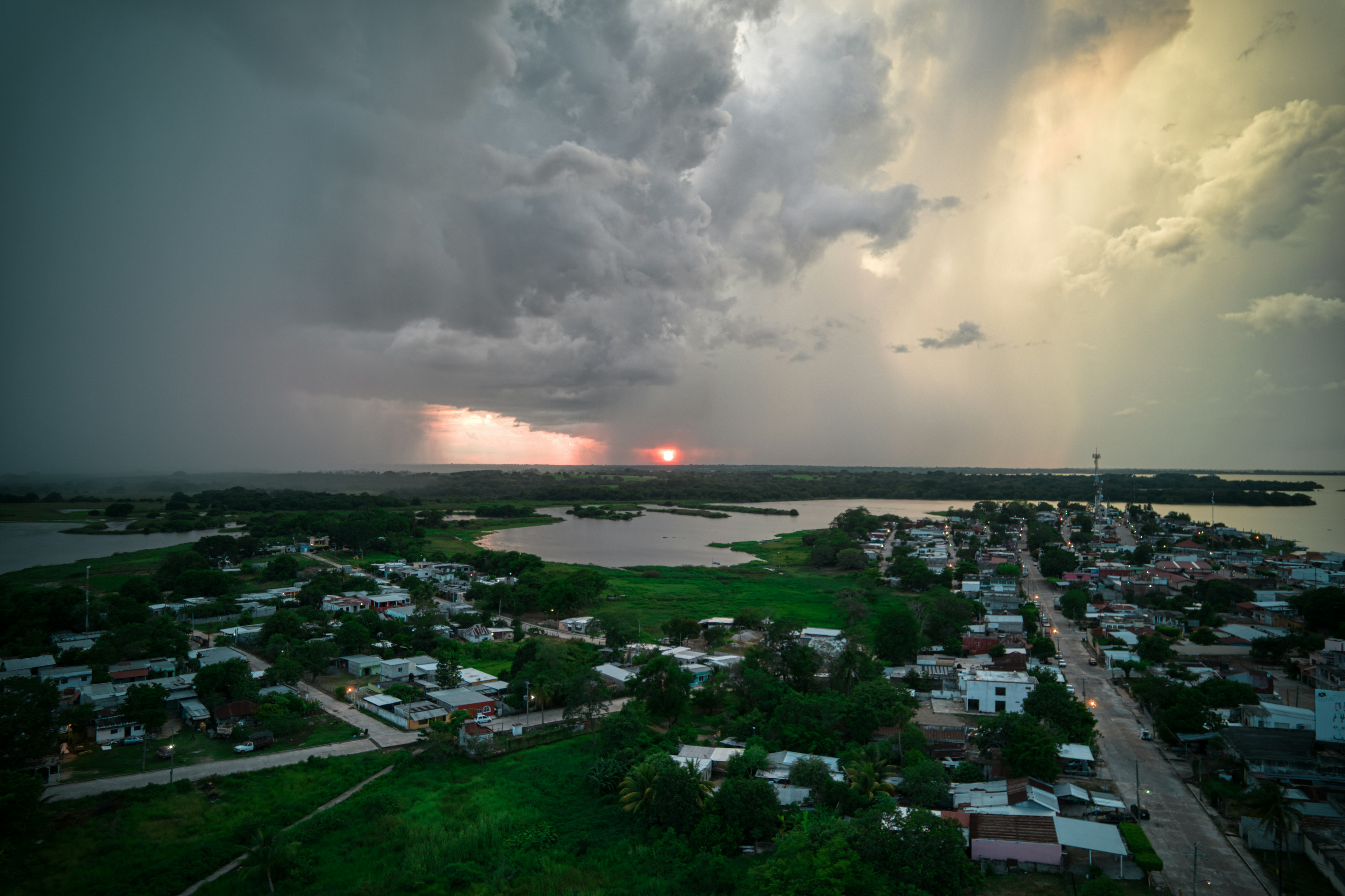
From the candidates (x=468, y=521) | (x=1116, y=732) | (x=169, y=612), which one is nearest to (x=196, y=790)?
(x=169, y=612)

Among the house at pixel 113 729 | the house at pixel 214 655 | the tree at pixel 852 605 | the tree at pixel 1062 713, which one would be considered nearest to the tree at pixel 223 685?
the house at pixel 113 729

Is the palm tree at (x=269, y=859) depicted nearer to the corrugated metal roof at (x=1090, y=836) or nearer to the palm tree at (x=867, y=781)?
the palm tree at (x=867, y=781)

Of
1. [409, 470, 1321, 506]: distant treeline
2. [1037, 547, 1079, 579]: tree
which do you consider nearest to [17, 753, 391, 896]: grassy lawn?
[1037, 547, 1079, 579]: tree

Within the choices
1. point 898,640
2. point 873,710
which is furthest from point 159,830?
point 898,640

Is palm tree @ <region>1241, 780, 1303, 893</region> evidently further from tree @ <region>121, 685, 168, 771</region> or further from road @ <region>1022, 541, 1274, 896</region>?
tree @ <region>121, 685, 168, 771</region>

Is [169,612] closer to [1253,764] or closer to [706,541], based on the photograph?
[1253,764]

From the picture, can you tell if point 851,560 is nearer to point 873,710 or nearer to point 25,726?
point 873,710
